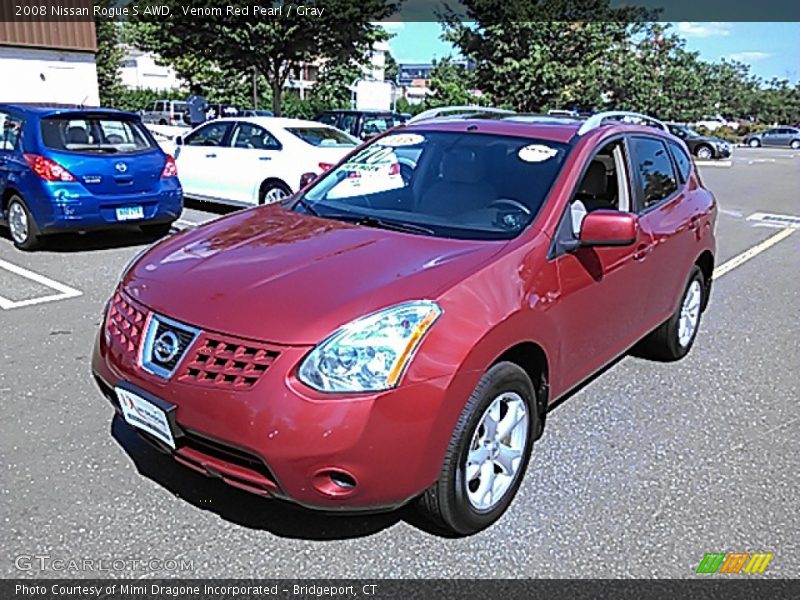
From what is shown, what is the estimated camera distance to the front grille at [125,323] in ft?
9.58

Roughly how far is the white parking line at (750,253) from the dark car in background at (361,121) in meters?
8.31

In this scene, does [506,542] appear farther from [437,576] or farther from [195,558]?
[195,558]

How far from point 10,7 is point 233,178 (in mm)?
13760

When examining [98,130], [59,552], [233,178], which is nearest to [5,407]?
[59,552]

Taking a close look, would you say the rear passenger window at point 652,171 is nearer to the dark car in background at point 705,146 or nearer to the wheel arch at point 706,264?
the wheel arch at point 706,264

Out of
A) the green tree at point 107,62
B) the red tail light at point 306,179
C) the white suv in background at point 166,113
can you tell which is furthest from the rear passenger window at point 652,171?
the green tree at point 107,62

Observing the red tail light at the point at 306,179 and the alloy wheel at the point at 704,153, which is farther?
the alloy wheel at the point at 704,153

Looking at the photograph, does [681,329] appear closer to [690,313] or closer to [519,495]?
[690,313]

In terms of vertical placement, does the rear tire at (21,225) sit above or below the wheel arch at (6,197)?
below

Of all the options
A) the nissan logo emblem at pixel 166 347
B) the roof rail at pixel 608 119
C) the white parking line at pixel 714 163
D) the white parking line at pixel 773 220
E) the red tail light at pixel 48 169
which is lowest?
the white parking line at pixel 714 163

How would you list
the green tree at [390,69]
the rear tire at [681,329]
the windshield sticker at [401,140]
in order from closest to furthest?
the windshield sticker at [401,140] → the rear tire at [681,329] → the green tree at [390,69]

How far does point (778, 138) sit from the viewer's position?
1960 inches

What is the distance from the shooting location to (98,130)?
8078mm

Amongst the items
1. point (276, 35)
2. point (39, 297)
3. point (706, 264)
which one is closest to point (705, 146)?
point (276, 35)
